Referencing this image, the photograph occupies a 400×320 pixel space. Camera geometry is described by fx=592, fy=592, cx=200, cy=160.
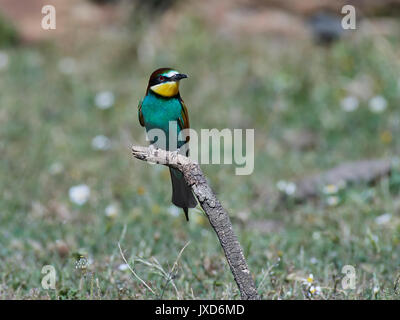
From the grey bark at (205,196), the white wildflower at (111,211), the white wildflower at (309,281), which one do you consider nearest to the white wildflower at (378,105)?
the white wildflower at (111,211)

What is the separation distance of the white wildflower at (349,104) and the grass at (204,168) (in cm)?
7

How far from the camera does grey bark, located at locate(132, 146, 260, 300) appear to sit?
2.13 m

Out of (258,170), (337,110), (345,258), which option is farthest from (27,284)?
(337,110)

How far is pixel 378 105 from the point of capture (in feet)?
18.7

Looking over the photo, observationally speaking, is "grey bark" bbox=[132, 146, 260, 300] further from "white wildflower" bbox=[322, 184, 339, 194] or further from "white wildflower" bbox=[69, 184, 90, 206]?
"white wildflower" bbox=[69, 184, 90, 206]

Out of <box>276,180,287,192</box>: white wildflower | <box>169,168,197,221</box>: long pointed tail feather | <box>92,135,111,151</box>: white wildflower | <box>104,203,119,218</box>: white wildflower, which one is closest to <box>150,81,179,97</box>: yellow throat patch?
<box>169,168,197,221</box>: long pointed tail feather

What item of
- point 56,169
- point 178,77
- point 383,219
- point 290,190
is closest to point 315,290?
point 178,77

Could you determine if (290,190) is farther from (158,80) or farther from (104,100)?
(104,100)

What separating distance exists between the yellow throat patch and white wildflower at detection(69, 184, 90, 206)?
2.03 metres

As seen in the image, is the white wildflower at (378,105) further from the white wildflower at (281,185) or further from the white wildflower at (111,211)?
the white wildflower at (111,211)

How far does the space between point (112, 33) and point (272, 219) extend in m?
4.14

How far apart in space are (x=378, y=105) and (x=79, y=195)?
9.94ft

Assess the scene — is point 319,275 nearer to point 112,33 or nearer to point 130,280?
point 130,280

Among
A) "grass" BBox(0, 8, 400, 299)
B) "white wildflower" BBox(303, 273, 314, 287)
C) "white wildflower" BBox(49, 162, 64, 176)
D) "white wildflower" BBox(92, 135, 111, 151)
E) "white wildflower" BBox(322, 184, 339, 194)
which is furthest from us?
"white wildflower" BBox(92, 135, 111, 151)
